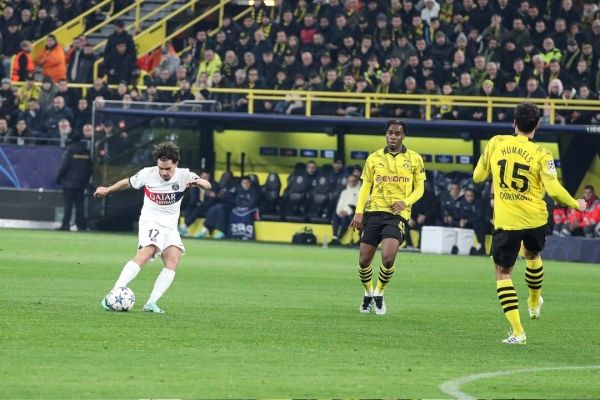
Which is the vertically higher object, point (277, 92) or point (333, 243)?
point (277, 92)

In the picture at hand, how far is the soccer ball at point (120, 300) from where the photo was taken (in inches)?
610

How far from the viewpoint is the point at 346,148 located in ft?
120

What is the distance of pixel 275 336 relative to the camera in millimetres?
13797

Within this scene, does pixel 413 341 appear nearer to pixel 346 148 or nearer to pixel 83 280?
pixel 83 280

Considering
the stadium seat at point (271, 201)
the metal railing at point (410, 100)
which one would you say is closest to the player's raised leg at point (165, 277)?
the metal railing at point (410, 100)

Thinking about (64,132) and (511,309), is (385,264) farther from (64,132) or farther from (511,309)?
(64,132)

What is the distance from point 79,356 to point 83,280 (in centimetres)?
874

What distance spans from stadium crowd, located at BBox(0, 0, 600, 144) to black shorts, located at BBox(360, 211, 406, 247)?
16.1 meters

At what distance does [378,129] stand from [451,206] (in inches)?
125

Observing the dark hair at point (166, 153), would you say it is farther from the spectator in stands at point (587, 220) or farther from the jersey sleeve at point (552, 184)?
the spectator in stands at point (587, 220)

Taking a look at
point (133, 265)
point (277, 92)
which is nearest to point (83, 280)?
point (133, 265)

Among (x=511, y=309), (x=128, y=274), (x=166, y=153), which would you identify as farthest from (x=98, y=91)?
(x=511, y=309)

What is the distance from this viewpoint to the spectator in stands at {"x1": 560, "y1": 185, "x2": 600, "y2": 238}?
3203cm

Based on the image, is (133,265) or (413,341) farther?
(133,265)
